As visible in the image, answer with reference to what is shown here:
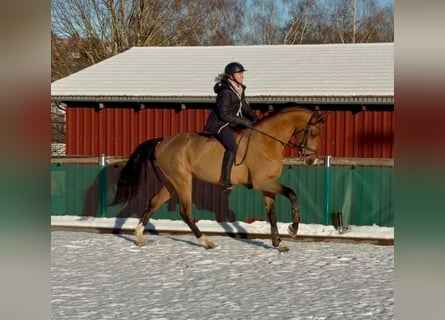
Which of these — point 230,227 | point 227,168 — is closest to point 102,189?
point 230,227

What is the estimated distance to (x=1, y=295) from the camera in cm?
149

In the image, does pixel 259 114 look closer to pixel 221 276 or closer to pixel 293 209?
pixel 293 209

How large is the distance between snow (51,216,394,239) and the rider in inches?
81.7

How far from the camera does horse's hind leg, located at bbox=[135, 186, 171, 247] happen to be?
11.4 metres

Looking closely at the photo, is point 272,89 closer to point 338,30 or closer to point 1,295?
point 1,295

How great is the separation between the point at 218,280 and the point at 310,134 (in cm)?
321

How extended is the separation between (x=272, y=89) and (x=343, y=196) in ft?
11.9

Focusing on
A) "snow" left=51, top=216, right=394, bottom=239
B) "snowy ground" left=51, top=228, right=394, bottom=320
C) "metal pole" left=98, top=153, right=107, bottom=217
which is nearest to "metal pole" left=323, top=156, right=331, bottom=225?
"snow" left=51, top=216, right=394, bottom=239

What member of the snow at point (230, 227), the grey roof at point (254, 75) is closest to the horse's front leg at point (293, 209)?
the snow at point (230, 227)

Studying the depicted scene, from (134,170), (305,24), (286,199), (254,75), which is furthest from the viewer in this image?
(305,24)

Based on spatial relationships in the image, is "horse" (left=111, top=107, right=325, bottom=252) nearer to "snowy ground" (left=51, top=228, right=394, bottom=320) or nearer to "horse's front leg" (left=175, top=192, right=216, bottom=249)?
"horse's front leg" (left=175, top=192, right=216, bottom=249)

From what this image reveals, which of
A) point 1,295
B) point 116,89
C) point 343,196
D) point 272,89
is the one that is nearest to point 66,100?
point 116,89

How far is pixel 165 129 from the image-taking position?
16.4 meters

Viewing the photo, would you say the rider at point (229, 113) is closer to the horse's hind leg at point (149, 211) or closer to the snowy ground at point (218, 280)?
the horse's hind leg at point (149, 211)
